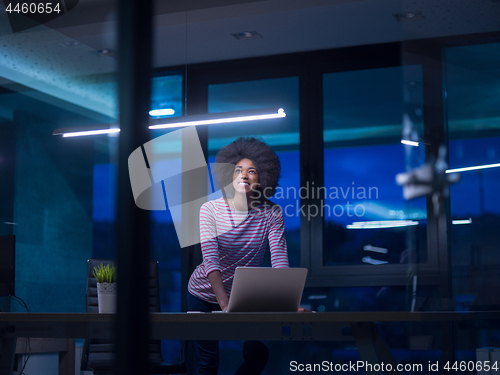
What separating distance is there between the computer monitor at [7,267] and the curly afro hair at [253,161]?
1.27 meters

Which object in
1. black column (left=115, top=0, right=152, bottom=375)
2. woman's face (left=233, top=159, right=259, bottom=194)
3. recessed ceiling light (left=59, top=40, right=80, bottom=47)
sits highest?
recessed ceiling light (left=59, top=40, right=80, bottom=47)

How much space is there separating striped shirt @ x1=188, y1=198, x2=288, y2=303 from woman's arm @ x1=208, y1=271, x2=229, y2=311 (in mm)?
183

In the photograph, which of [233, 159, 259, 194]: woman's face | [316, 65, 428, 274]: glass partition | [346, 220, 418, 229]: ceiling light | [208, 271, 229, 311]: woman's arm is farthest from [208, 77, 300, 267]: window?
[208, 271, 229, 311]: woman's arm

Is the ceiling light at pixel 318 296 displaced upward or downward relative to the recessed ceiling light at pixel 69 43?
downward

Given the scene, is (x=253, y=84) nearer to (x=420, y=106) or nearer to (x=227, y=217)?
(x=420, y=106)

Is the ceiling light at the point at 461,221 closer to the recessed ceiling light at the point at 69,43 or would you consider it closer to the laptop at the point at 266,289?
the laptop at the point at 266,289

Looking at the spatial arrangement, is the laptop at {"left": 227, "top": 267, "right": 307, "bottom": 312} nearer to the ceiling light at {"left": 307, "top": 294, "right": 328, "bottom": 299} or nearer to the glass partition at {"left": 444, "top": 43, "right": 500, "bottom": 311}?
the ceiling light at {"left": 307, "top": 294, "right": 328, "bottom": 299}

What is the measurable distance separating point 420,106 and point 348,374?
2313mm

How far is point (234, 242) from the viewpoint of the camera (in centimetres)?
285

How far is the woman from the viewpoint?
2639 millimetres

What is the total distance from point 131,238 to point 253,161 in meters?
3.02

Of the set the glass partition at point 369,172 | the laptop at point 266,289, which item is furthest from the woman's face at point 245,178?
the glass partition at point 369,172

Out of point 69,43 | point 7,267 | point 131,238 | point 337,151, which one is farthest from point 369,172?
point 131,238

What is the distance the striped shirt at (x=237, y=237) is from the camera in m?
2.75
